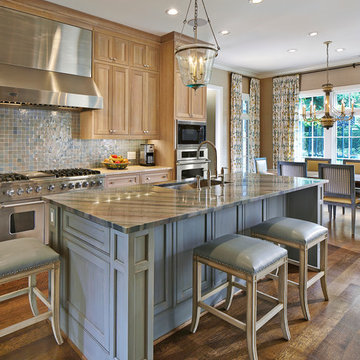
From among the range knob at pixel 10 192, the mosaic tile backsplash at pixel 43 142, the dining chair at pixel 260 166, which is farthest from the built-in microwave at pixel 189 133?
the range knob at pixel 10 192

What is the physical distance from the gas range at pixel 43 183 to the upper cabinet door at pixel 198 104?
195cm

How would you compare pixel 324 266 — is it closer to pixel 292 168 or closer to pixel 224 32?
pixel 292 168

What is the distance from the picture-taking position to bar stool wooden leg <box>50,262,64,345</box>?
187 cm

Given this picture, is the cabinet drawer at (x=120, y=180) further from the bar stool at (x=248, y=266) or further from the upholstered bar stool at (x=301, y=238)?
the bar stool at (x=248, y=266)

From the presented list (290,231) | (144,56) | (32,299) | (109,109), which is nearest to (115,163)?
(109,109)

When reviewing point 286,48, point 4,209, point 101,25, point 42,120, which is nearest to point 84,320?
point 4,209

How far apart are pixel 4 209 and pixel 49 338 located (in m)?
1.61

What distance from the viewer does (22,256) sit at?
5.78ft

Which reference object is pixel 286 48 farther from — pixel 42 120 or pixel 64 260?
pixel 64 260

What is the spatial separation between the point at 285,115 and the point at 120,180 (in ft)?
14.2

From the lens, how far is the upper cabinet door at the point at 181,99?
4.67 meters

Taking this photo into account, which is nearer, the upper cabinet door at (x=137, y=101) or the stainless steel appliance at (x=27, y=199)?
the stainless steel appliance at (x=27, y=199)

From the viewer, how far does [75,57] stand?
12.6 ft

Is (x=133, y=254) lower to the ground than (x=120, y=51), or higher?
lower
